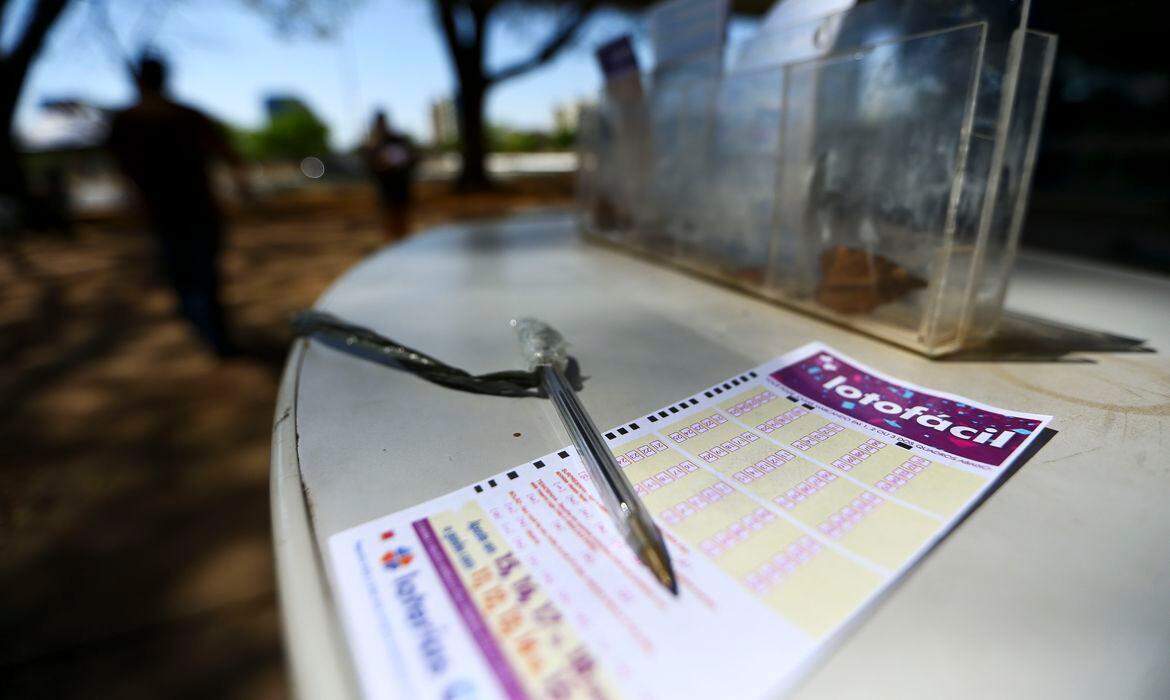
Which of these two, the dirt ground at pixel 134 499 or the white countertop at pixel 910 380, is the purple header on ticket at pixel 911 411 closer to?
the white countertop at pixel 910 380

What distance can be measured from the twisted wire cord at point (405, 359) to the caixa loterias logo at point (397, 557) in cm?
20

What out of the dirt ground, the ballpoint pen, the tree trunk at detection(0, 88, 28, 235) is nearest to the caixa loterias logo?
the ballpoint pen

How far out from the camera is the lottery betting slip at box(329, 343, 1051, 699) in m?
0.22

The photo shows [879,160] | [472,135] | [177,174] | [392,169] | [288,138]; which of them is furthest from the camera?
[288,138]

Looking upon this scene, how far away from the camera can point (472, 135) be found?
19.1 feet

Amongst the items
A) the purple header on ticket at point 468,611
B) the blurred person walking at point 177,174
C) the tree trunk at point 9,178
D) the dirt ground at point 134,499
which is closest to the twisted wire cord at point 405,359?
the purple header on ticket at point 468,611

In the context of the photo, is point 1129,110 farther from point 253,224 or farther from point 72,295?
point 253,224

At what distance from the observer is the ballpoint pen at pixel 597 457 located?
277 mm

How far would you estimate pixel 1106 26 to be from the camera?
1340mm

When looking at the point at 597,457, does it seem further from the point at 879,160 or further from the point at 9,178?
the point at 9,178

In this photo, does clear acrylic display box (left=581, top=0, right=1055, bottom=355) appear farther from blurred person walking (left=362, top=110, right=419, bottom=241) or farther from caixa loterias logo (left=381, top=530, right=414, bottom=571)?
blurred person walking (left=362, top=110, right=419, bottom=241)

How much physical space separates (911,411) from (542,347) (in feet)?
1.04

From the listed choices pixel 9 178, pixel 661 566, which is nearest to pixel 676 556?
pixel 661 566

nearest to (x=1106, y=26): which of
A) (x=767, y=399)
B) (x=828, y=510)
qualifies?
(x=767, y=399)
